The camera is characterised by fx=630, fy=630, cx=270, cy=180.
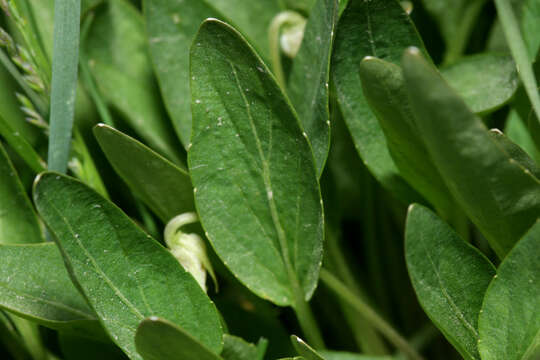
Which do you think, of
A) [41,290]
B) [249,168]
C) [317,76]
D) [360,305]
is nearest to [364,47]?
[317,76]

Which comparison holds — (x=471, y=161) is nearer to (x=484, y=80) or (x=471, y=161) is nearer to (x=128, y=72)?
(x=484, y=80)

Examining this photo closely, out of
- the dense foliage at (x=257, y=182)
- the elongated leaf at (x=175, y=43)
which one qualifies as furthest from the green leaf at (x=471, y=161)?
the elongated leaf at (x=175, y=43)

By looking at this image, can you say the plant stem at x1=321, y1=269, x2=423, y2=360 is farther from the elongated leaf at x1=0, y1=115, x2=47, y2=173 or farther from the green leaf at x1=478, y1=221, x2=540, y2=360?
the elongated leaf at x1=0, y1=115, x2=47, y2=173

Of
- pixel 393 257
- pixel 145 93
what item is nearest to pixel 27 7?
pixel 145 93

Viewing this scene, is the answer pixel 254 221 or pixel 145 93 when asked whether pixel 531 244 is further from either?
pixel 145 93

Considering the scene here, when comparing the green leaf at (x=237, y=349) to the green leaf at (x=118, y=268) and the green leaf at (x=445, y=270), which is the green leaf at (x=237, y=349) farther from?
the green leaf at (x=445, y=270)
